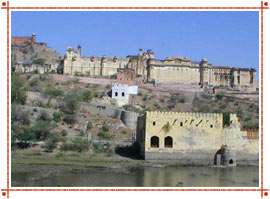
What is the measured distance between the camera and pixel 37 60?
178 ft

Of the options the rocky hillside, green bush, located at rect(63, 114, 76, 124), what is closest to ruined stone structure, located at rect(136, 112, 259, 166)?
green bush, located at rect(63, 114, 76, 124)

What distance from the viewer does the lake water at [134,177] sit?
15.8 m

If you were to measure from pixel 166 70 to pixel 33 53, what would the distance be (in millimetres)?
21247

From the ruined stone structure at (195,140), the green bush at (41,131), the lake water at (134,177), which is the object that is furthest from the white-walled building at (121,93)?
the lake water at (134,177)

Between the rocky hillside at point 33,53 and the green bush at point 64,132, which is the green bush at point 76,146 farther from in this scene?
the rocky hillside at point 33,53

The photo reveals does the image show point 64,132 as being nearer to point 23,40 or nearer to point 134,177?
point 134,177

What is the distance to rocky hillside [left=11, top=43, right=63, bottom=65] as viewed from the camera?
5872 centimetres

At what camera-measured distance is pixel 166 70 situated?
153 feet

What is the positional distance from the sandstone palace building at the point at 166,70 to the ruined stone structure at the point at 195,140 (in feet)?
75.1

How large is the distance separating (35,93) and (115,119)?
8106 mm

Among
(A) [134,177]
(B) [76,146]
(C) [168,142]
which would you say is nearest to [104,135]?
(B) [76,146]

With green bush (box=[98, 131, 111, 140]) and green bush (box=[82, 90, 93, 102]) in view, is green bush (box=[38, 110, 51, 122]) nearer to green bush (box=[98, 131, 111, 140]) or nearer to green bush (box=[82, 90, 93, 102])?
green bush (box=[98, 131, 111, 140])

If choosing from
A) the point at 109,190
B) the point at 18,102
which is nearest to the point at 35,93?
the point at 18,102

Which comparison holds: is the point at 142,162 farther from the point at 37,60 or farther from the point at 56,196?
the point at 37,60
